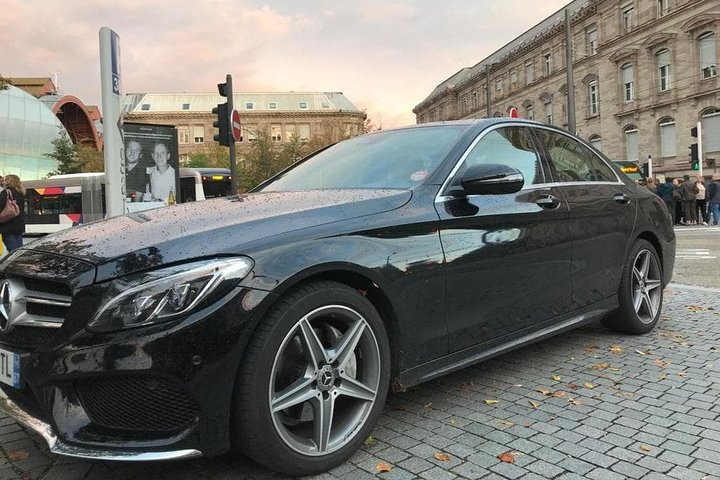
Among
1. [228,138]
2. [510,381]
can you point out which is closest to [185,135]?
[228,138]

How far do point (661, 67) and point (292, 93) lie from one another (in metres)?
70.2

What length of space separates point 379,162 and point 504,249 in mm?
911

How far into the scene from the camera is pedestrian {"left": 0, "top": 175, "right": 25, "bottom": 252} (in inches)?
356

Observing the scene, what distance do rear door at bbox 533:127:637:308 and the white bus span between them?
24666 mm

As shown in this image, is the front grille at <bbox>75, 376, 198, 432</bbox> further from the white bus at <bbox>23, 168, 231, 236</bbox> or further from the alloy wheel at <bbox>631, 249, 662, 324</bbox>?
the white bus at <bbox>23, 168, 231, 236</bbox>

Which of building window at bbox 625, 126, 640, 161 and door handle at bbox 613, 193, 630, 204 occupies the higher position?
building window at bbox 625, 126, 640, 161

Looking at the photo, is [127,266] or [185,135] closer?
[127,266]

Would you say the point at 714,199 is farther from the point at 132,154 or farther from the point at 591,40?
the point at 591,40

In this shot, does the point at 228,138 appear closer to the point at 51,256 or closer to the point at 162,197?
the point at 51,256

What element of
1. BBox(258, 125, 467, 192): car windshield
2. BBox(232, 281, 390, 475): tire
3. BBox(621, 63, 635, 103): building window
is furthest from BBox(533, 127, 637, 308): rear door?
BBox(621, 63, 635, 103): building window

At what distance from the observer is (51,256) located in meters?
2.48

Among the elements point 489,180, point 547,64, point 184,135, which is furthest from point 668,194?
point 184,135

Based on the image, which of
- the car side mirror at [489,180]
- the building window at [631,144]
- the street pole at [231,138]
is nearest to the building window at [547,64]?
the building window at [631,144]

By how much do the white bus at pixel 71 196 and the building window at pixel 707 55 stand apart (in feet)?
94.9
